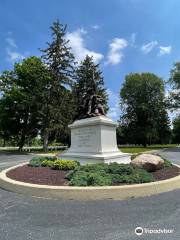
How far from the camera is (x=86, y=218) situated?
4953 mm

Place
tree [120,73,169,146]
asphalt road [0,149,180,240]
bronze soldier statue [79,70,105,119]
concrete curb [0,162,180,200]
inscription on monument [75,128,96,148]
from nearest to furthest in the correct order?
asphalt road [0,149,180,240] → concrete curb [0,162,180,200] → inscription on monument [75,128,96,148] → bronze soldier statue [79,70,105,119] → tree [120,73,169,146]

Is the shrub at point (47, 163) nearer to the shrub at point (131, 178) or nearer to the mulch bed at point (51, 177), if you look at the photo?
the mulch bed at point (51, 177)

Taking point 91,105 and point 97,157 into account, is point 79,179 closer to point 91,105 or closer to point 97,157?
point 97,157

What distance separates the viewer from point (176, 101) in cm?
4650

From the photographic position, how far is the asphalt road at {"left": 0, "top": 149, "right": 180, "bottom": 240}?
4172mm

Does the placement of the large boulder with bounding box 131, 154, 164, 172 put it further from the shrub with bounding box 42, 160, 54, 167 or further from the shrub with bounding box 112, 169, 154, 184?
the shrub with bounding box 42, 160, 54, 167

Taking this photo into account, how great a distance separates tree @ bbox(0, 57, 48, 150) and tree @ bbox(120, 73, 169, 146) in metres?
22.9

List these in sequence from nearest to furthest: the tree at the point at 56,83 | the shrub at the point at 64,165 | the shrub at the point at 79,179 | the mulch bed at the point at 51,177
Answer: the shrub at the point at 79,179, the mulch bed at the point at 51,177, the shrub at the point at 64,165, the tree at the point at 56,83

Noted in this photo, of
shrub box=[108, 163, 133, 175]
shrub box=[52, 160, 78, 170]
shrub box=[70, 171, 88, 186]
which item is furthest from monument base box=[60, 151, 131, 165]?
shrub box=[70, 171, 88, 186]

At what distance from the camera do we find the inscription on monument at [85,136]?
11.9 m

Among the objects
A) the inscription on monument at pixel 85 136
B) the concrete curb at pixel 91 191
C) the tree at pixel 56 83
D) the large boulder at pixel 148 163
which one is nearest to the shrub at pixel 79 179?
the concrete curb at pixel 91 191

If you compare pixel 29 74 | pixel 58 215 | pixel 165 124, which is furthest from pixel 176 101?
pixel 58 215

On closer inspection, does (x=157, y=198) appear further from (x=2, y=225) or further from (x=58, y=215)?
(x=2, y=225)

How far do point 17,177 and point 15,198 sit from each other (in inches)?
86.5
